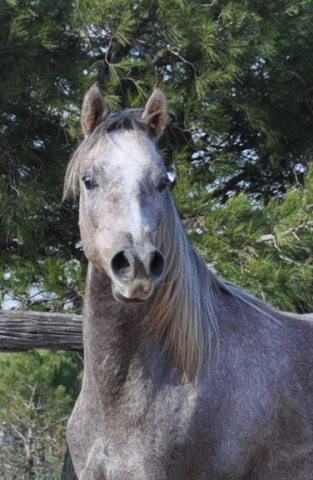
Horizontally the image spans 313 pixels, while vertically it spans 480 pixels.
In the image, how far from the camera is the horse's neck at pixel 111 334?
2.93m

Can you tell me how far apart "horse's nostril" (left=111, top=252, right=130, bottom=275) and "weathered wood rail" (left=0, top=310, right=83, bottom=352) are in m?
2.26

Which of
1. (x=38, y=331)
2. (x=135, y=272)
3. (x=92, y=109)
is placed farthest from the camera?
A: (x=38, y=331)

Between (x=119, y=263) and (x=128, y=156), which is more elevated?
(x=128, y=156)

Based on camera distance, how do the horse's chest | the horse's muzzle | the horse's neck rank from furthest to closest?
the horse's neck, the horse's chest, the horse's muzzle

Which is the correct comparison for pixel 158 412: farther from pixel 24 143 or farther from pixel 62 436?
pixel 62 436

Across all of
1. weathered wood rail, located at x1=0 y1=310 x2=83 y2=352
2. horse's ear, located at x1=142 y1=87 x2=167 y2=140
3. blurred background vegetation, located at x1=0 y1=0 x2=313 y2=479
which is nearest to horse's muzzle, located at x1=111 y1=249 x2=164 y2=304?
horse's ear, located at x1=142 y1=87 x2=167 y2=140

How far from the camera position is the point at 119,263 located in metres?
2.61

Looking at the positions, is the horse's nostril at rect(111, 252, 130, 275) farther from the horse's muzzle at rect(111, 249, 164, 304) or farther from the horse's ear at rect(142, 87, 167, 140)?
the horse's ear at rect(142, 87, 167, 140)

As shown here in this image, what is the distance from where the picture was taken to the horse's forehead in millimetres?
2830

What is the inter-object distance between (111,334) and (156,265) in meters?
0.45

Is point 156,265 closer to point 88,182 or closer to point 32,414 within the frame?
point 88,182

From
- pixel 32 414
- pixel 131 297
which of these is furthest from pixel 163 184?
pixel 32 414

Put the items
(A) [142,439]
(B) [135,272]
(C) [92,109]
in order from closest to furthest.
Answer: (B) [135,272]
(A) [142,439]
(C) [92,109]

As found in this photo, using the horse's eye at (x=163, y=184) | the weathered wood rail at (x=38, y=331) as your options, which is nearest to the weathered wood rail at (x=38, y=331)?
the weathered wood rail at (x=38, y=331)
